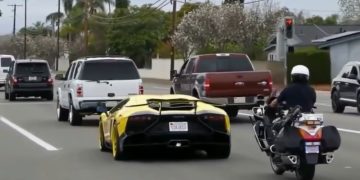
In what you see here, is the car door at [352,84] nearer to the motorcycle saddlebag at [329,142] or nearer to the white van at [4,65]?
the motorcycle saddlebag at [329,142]

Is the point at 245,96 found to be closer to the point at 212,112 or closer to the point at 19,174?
the point at 212,112

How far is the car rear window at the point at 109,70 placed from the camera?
22250 mm

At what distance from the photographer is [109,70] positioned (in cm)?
2233

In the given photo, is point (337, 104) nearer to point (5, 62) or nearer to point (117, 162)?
point (117, 162)

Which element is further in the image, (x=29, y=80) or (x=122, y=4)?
(x=122, y=4)

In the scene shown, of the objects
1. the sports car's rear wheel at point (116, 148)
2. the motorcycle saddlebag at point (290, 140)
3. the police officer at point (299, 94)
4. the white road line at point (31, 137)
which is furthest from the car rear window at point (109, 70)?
the motorcycle saddlebag at point (290, 140)

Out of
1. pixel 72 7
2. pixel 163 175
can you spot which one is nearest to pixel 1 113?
pixel 163 175

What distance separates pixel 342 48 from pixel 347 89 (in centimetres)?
2676

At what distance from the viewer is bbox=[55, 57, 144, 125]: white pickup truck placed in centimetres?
2198

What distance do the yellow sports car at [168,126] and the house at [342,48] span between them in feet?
126

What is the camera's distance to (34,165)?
1370cm

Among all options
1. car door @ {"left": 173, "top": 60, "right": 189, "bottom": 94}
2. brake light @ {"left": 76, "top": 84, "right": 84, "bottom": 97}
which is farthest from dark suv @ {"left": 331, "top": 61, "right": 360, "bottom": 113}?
brake light @ {"left": 76, "top": 84, "right": 84, "bottom": 97}

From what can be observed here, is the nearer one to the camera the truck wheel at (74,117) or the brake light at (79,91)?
the brake light at (79,91)

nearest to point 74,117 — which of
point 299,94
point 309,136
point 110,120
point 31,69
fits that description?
point 110,120
